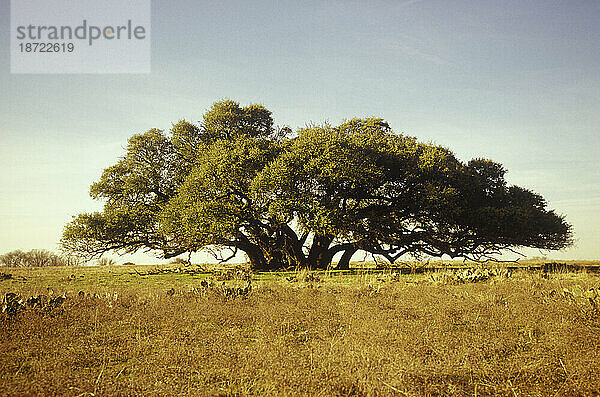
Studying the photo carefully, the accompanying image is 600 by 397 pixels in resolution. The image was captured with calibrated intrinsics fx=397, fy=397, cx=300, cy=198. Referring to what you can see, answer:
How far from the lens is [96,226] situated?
3005cm

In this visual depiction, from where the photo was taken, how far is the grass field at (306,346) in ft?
20.2

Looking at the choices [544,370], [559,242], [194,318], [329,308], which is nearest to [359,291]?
[329,308]

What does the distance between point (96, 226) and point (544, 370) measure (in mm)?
30381

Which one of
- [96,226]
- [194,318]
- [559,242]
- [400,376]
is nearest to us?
[400,376]

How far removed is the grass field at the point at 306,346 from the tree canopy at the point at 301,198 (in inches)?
519

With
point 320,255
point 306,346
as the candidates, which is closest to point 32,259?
point 320,255

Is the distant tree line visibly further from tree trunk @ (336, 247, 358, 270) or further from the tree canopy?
tree trunk @ (336, 247, 358, 270)

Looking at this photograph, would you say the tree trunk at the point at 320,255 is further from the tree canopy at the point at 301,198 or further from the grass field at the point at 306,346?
the grass field at the point at 306,346

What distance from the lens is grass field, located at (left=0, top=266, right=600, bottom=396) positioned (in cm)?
614

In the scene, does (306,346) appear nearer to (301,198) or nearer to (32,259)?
(301,198)

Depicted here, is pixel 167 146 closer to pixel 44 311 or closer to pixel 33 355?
pixel 44 311

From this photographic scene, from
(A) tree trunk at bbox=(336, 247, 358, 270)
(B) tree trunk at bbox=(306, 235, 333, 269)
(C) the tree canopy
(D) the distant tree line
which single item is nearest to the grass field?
(C) the tree canopy

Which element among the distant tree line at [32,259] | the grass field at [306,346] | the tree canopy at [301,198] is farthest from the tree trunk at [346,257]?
the distant tree line at [32,259]

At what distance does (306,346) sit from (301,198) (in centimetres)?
1754
